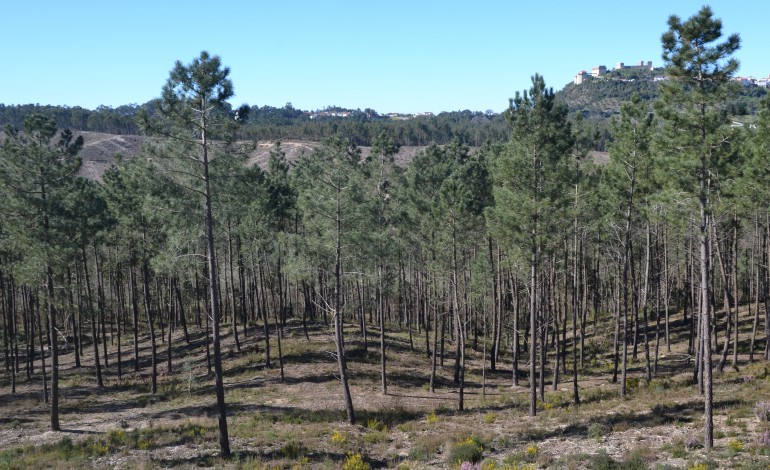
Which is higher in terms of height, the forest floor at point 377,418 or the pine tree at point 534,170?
the pine tree at point 534,170

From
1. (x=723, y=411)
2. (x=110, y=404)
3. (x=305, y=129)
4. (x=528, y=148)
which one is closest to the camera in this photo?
(x=723, y=411)

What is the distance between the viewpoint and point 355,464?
51.9 ft

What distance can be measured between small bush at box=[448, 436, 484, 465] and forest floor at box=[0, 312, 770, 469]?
5cm

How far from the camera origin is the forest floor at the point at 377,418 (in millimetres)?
16016

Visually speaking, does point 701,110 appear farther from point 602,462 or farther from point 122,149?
point 122,149

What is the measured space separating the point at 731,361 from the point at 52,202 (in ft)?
113

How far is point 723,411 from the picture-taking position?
18469 mm

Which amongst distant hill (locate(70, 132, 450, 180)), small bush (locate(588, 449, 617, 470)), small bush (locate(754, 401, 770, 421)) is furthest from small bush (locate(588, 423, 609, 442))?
distant hill (locate(70, 132, 450, 180))

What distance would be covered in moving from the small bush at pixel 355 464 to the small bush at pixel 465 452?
8.65 ft

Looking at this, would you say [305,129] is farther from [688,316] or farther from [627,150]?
[627,150]

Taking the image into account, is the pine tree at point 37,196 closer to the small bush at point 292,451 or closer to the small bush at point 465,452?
the small bush at point 292,451

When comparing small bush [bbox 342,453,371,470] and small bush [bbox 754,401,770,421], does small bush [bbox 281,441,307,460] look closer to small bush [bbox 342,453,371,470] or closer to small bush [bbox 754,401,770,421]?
small bush [bbox 342,453,371,470]

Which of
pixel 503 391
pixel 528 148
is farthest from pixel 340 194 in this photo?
pixel 503 391

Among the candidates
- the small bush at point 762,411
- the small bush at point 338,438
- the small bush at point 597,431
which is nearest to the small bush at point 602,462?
the small bush at point 597,431
